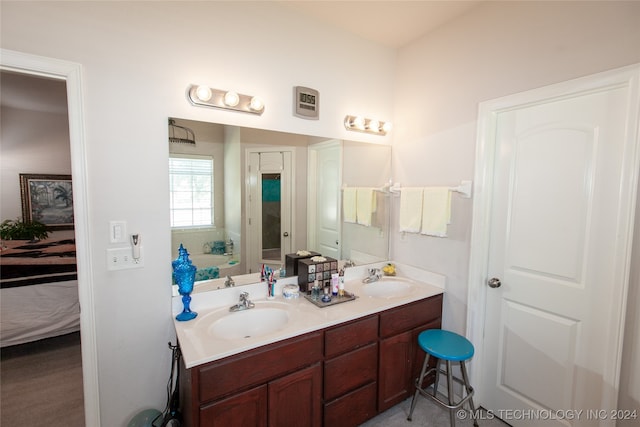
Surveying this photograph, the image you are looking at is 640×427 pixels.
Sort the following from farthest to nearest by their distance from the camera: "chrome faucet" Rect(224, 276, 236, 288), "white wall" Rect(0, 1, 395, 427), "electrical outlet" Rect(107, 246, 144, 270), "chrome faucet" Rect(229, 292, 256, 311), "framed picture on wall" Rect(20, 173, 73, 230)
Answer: "framed picture on wall" Rect(20, 173, 73, 230) → "chrome faucet" Rect(224, 276, 236, 288) → "chrome faucet" Rect(229, 292, 256, 311) → "electrical outlet" Rect(107, 246, 144, 270) → "white wall" Rect(0, 1, 395, 427)

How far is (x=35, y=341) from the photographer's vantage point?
272cm

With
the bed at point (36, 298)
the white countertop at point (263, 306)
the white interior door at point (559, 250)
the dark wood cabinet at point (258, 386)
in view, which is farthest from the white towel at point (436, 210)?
Result: the bed at point (36, 298)

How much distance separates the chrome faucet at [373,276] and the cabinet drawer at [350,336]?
0.54 metres

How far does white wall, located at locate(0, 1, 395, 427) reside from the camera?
134 centimetres

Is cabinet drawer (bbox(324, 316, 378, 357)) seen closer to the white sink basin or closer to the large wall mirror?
the white sink basin

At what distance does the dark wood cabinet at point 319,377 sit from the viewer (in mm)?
1253

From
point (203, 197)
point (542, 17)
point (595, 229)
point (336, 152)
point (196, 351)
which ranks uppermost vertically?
point (542, 17)

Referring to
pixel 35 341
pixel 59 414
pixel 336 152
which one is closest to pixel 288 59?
pixel 336 152

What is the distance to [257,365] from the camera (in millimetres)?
1332

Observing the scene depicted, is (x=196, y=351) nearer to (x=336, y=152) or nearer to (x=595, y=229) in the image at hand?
(x=336, y=152)

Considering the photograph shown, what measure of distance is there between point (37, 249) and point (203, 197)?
2999mm

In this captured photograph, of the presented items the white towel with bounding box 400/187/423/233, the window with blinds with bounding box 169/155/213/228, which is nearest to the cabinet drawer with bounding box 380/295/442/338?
the white towel with bounding box 400/187/423/233

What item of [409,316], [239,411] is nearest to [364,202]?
[409,316]

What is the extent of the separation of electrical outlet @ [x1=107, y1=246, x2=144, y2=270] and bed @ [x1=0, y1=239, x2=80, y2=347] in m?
1.87
